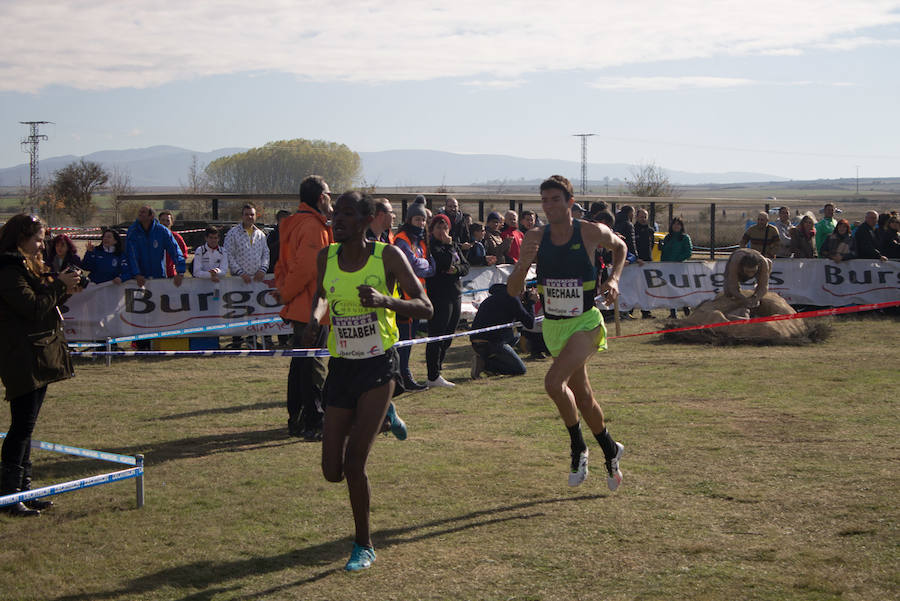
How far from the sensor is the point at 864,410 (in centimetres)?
886

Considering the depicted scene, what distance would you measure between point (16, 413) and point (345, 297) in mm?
2668

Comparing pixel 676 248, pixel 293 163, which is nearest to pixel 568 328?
pixel 676 248

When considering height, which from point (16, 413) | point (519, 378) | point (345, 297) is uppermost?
point (345, 297)

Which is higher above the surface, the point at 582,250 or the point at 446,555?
the point at 582,250

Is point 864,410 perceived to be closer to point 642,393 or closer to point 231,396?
point 642,393

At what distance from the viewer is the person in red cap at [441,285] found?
10344 mm

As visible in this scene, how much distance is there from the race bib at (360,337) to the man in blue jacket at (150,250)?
888 centimetres

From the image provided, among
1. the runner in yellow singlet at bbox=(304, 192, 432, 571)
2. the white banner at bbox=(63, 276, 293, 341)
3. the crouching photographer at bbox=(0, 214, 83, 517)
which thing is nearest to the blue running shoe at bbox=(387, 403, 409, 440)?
the runner in yellow singlet at bbox=(304, 192, 432, 571)

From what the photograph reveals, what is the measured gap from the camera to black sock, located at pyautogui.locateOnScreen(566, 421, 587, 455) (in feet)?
20.9

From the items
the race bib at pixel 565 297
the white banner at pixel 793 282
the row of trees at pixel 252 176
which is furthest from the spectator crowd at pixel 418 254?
the row of trees at pixel 252 176

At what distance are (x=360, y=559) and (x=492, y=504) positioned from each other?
4.54 ft

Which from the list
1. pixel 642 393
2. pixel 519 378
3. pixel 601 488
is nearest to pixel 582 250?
pixel 601 488

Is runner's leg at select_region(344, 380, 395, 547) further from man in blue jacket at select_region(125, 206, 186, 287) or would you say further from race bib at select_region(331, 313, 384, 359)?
man in blue jacket at select_region(125, 206, 186, 287)

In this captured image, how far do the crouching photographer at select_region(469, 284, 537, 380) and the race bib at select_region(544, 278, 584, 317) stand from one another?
4.71 metres
